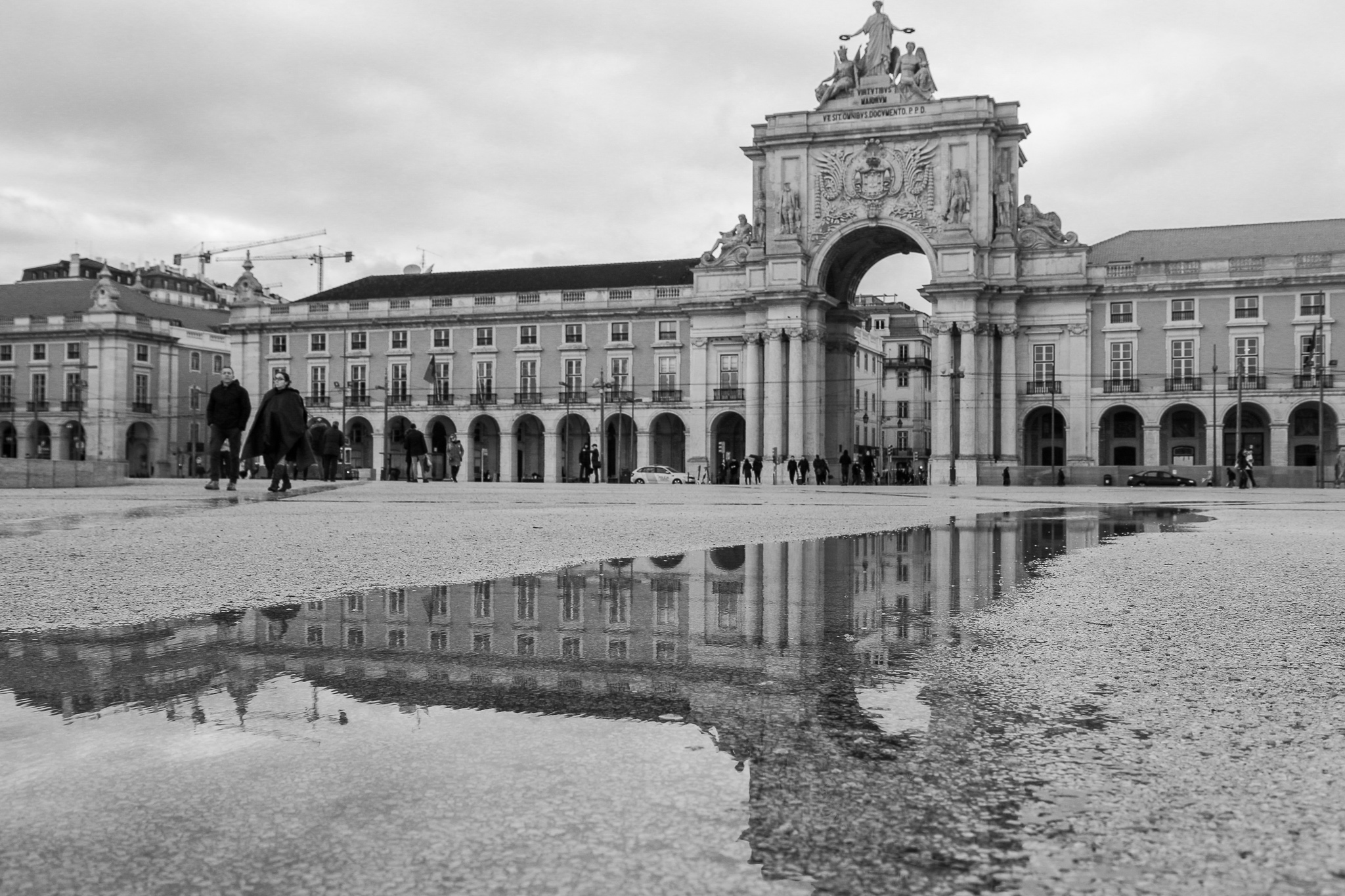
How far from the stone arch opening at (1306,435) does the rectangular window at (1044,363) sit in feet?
35.3

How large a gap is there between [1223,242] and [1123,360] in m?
9.94

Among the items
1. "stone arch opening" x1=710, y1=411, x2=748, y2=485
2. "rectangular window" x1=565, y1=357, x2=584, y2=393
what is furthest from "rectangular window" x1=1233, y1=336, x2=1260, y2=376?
"rectangular window" x1=565, y1=357, x2=584, y2=393

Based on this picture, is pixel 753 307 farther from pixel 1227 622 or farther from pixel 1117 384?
pixel 1227 622

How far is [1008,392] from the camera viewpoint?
5925 centimetres

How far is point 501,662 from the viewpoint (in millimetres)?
4020

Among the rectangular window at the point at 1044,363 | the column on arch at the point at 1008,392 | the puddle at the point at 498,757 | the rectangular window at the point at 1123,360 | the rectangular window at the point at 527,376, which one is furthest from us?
the rectangular window at the point at 527,376

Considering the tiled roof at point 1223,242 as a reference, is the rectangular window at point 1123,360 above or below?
below

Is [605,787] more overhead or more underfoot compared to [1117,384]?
more underfoot

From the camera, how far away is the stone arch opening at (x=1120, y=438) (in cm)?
6009

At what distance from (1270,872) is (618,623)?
317 centimetres

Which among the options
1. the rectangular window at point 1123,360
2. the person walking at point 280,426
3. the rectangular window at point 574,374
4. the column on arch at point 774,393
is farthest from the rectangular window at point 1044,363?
the person walking at point 280,426

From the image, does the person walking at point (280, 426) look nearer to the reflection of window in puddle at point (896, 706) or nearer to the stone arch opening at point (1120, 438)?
the reflection of window in puddle at point (896, 706)

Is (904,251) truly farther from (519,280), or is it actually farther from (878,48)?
(519,280)

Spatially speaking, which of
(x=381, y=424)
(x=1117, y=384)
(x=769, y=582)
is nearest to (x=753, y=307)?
(x=1117, y=384)
